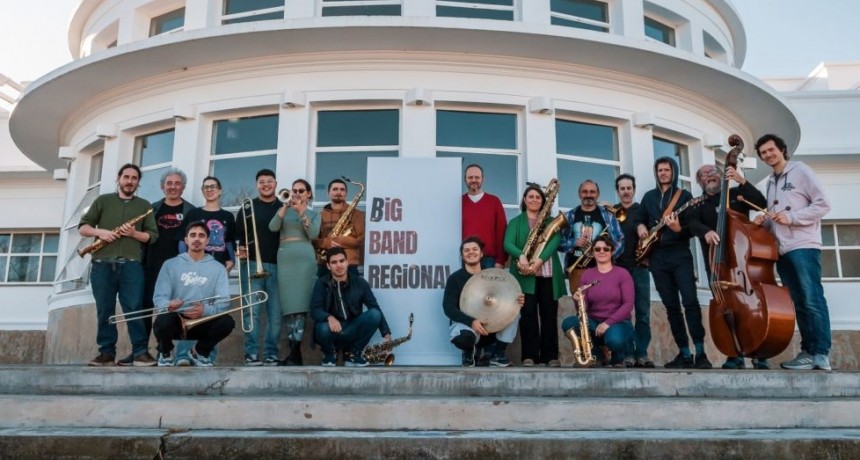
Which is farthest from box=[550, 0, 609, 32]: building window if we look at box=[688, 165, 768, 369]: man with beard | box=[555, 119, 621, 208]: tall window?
box=[688, 165, 768, 369]: man with beard

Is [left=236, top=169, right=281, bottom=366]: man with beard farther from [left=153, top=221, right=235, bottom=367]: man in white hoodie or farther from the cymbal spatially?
the cymbal

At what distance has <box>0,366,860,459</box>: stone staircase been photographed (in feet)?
12.4

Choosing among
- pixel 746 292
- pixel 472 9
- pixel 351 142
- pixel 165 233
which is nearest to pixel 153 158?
pixel 351 142

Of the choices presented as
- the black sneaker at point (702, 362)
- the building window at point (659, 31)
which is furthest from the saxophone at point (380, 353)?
the building window at point (659, 31)

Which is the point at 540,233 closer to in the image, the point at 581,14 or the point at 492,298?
the point at 492,298

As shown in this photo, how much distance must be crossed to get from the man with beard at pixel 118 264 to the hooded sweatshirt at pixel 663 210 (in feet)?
15.1

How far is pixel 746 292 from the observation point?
5422 millimetres

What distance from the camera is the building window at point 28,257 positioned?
14.8 m

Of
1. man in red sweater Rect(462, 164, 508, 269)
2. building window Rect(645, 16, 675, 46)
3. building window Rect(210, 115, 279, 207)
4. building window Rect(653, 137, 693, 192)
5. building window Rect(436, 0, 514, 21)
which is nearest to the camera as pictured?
man in red sweater Rect(462, 164, 508, 269)

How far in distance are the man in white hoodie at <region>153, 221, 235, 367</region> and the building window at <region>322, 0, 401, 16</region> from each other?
4.40 metres

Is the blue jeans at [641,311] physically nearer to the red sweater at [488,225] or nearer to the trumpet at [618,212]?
the trumpet at [618,212]

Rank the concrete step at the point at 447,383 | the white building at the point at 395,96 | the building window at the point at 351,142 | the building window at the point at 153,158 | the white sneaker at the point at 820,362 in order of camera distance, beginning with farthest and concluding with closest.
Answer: the building window at the point at 153,158, the building window at the point at 351,142, the white building at the point at 395,96, the white sneaker at the point at 820,362, the concrete step at the point at 447,383

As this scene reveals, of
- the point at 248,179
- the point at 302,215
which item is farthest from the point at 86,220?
the point at 248,179

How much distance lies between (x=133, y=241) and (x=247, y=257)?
1036 mm
